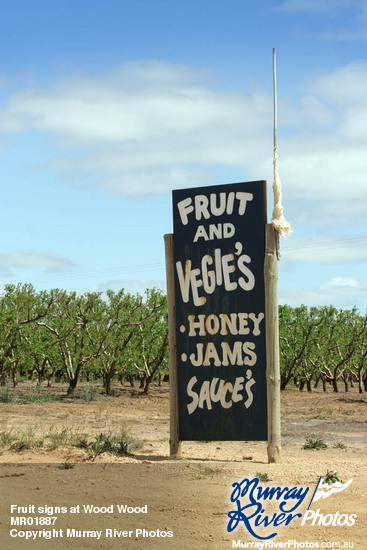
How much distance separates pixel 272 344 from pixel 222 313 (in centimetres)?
91

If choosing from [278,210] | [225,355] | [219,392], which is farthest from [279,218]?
[219,392]

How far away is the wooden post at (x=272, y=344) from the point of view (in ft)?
31.8

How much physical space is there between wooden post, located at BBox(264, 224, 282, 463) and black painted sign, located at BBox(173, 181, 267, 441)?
97 mm

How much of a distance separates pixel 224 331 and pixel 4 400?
12.9 meters

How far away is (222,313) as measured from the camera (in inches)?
397

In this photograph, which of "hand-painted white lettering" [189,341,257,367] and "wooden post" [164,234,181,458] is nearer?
"hand-painted white lettering" [189,341,257,367]

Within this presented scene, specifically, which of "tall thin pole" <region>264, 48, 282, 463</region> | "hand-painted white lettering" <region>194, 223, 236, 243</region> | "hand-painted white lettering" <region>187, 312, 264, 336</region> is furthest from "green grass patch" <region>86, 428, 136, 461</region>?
"hand-painted white lettering" <region>194, 223, 236, 243</region>

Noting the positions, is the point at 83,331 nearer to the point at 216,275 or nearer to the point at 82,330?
the point at 82,330

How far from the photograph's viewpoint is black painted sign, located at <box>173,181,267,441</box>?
991 cm

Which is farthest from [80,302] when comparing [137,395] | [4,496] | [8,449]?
[4,496]

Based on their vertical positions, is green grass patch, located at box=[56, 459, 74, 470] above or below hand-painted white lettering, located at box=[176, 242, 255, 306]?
below

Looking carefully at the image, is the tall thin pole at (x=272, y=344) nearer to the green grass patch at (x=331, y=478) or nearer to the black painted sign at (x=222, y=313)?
the black painted sign at (x=222, y=313)

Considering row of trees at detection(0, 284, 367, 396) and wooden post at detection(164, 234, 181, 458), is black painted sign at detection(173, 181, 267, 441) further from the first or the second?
row of trees at detection(0, 284, 367, 396)

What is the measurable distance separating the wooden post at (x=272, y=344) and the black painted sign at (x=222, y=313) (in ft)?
0.32
